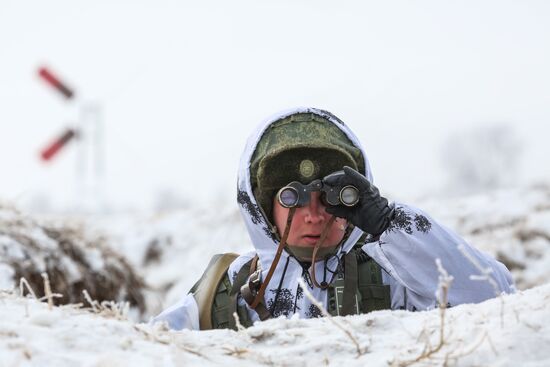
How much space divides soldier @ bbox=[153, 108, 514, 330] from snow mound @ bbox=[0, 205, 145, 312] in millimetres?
2051

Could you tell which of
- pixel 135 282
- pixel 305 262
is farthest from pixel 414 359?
pixel 135 282

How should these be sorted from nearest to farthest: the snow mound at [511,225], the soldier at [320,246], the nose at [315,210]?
the soldier at [320,246], the nose at [315,210], the snow mound at [511,225]

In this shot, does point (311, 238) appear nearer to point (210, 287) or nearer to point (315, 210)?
point (315, 210)

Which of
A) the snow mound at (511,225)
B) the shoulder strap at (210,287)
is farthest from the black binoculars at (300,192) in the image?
the snow mound at (511,225)

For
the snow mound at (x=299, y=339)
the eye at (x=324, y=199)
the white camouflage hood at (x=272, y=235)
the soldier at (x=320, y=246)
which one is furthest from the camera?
the white camouflage hood at (x=272, y=235)

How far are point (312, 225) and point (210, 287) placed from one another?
59cm

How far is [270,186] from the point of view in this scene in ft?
10.7

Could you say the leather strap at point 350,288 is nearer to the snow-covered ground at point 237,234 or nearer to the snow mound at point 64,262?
the snow mound at point 64,262

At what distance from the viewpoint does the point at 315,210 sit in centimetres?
301

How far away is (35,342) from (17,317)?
0.19 m

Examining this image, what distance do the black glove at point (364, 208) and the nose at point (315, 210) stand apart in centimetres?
16

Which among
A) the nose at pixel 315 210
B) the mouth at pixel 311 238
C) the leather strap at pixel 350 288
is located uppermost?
the nose at pixel 315 210

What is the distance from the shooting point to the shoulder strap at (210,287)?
10.2 ft

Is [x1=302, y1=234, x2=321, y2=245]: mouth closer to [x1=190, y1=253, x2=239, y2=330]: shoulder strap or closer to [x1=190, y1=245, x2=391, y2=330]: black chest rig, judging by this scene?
[x1=190, y1=245, x2=391, y2=330]: black chest rig
